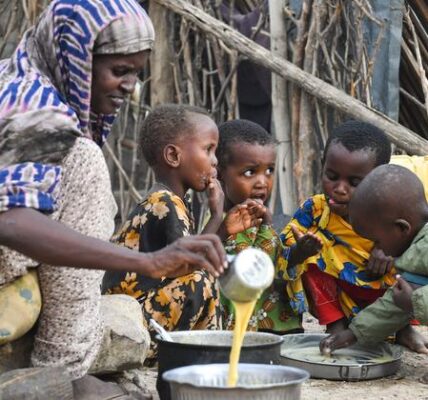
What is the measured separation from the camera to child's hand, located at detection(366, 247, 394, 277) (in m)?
4.37

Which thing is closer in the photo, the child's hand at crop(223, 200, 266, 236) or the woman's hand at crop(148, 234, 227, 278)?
the woman's hand at crop(148, 234, 227, 278)

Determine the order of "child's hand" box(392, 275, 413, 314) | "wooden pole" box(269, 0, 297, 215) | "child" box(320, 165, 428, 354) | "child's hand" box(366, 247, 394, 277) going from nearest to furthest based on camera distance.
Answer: "child's hand" box(392, 275, 413, 314) → "child" box(320, 165, 428, 354) → "child's hand" box(366, 247, 394, 277) → "wooden pole" box(269, 0, 297, 215)

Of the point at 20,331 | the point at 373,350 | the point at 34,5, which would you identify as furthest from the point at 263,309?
the point at 34,5

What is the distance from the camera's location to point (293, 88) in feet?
19.3

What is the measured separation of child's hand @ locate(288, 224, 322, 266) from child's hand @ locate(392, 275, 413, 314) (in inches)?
23.6

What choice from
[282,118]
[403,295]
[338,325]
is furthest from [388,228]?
[282,118]

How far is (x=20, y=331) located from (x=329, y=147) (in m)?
2.10

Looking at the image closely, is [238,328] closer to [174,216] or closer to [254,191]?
[174,216]

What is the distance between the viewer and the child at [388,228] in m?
3.91

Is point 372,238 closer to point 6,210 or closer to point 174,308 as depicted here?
point 174,308

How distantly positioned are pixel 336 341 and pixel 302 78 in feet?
6.97

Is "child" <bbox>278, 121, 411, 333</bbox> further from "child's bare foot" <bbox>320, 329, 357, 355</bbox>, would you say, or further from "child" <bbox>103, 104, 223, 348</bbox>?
"child" <bbox>103, 104, 223, 348</bbox>

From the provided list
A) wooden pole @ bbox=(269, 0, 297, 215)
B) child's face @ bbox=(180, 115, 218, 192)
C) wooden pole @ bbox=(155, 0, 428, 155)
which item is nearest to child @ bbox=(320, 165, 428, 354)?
child's face @ bbox=(180, 115, 218, 192)

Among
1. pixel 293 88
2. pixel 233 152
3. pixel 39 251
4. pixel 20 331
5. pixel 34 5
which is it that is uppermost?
pixel 34 5
